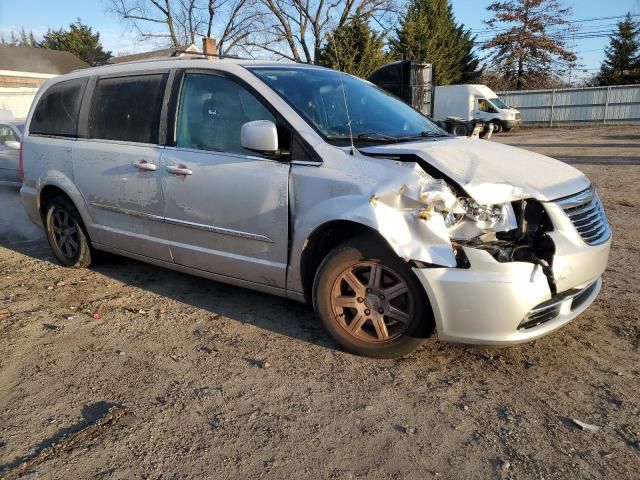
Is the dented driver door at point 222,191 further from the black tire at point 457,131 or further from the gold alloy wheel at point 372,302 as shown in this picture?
the black tire at point 457,131

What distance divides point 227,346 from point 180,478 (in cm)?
128

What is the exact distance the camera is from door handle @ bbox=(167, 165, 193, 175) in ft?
12.6

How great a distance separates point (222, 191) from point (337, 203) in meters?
0.94

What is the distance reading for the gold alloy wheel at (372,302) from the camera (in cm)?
314

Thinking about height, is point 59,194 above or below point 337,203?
below

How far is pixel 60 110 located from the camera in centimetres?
509

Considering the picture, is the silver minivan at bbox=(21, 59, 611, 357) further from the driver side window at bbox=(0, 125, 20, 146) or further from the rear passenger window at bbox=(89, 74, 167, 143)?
the driver side window at bbox=(0, 125, 20, 146)

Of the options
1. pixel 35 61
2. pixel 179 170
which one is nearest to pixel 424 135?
pixel 179 170

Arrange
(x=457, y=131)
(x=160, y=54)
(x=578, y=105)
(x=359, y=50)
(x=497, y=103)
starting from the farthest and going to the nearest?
(x=578, y=105) < (x=497, y=103) < (x=359, y=50) < (x=160, y=54) < (x=457, y=131)

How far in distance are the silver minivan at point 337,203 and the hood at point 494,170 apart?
0.01 m

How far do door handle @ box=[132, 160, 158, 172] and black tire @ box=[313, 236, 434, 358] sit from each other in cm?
165

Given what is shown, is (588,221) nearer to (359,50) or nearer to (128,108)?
(128,108)

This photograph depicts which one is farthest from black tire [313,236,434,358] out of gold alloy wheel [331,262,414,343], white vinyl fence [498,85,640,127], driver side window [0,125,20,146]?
white vinyl fence [498,85,640,127]

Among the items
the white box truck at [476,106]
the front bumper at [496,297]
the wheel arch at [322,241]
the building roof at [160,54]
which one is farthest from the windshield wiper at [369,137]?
the white box truck at [476,106]
